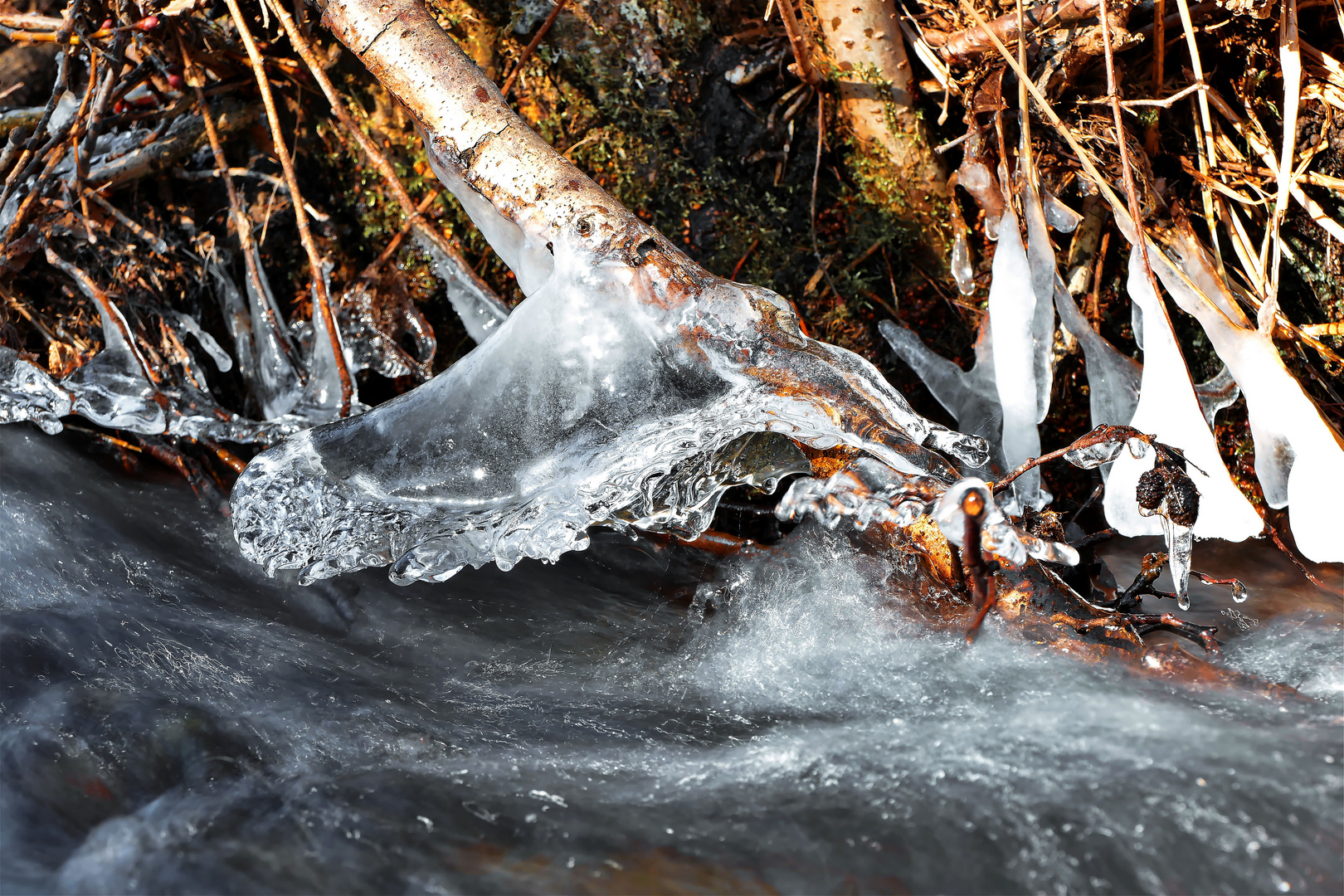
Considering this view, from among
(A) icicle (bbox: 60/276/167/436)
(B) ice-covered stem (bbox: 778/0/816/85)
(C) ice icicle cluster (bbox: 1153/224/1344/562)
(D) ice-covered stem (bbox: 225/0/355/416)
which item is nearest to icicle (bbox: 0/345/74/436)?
(A) icicle (bbox: 60/276/167/436)

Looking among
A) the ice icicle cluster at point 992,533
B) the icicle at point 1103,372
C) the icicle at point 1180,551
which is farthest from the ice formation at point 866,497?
the icicle at point 1103,372

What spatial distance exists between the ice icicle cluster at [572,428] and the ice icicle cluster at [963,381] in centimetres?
52

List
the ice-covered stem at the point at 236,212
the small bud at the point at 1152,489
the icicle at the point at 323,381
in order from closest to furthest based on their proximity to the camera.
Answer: the small bud at the point at 1152,489 → the icicle at the point at 323,381 → the ice-covered stem at the point at 236,212

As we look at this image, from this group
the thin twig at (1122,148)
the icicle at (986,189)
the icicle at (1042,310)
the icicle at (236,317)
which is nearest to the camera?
the thin twig at (1122,148)

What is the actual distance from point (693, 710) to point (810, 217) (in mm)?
1891

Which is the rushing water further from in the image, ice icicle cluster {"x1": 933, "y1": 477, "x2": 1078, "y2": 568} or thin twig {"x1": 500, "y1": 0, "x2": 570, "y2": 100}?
thin twig {"x1": 500, "y1": 0, "x2": 570, "y2": 100}

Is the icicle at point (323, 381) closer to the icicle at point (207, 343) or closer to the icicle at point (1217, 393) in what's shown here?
the icicle at point (207, 343)

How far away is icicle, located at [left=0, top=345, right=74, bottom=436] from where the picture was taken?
277 centimetres

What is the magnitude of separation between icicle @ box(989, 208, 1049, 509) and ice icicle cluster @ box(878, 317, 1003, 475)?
90mm

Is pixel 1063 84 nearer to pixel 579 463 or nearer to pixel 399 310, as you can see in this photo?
pixel 579 463

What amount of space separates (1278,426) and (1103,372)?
50 centimetres

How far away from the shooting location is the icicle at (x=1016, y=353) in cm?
255

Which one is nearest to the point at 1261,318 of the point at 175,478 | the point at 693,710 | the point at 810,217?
the point at 810,217

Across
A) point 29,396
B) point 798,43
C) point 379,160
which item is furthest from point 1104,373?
point 29,396
